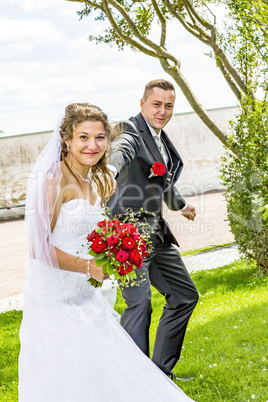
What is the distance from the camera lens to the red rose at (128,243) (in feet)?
9.02

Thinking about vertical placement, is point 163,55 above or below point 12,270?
above

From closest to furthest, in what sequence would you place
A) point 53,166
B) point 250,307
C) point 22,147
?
point 53,166 < point 250,307 < point 22,147

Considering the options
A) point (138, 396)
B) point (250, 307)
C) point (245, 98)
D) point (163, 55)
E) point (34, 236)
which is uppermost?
point (163, 55)

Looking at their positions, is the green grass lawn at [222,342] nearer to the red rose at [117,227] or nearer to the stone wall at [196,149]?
the red rose at [117,227]

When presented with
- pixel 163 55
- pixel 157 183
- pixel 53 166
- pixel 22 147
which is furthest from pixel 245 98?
pixel 22 147

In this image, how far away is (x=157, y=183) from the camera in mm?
4223

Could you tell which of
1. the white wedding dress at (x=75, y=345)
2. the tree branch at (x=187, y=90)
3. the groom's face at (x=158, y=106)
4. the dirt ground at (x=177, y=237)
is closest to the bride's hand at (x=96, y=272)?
the white wedding dress at (x=75, y=345)

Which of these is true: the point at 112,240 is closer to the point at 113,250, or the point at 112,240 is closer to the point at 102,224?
the point at 113,250

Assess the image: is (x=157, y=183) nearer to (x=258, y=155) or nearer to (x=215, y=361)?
(x=215, y=361)

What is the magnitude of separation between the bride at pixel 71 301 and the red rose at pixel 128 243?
199mm

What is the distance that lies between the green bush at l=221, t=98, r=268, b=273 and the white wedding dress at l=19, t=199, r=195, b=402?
4687 mm

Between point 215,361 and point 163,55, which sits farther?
point 163,55

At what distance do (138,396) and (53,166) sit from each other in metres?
1.37

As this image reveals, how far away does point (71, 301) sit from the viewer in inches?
116
